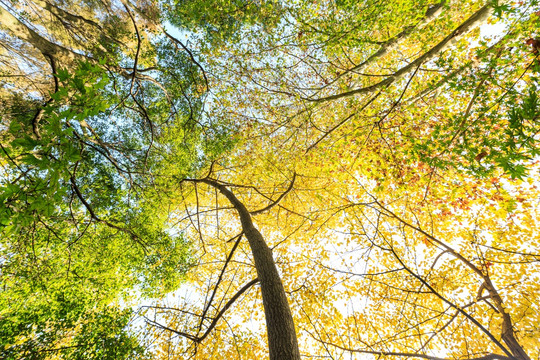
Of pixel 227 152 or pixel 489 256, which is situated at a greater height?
pixel 227 152

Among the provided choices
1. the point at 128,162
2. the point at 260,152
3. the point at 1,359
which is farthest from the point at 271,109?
the point at 1,359

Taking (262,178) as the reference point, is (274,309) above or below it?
below

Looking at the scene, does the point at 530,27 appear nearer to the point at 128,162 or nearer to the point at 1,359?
the point at 128,162

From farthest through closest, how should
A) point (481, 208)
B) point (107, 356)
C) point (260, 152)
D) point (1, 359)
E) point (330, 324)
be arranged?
point (260, 152), point (330, 324), point (481, 208), point (107, 356), point (1, 359)

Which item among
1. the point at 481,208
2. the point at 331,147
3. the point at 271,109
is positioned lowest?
the point at 481,208

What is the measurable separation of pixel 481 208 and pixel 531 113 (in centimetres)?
435

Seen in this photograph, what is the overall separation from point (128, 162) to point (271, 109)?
5303mm

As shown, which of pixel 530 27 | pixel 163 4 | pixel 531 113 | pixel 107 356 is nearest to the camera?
pixel 531 113

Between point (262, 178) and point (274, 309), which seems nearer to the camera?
point (274, 309)

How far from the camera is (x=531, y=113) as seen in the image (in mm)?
2145

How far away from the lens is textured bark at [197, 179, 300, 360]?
2.83m

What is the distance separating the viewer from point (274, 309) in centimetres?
329

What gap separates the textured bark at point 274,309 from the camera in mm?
2830

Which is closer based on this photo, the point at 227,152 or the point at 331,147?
the point at 331,147
